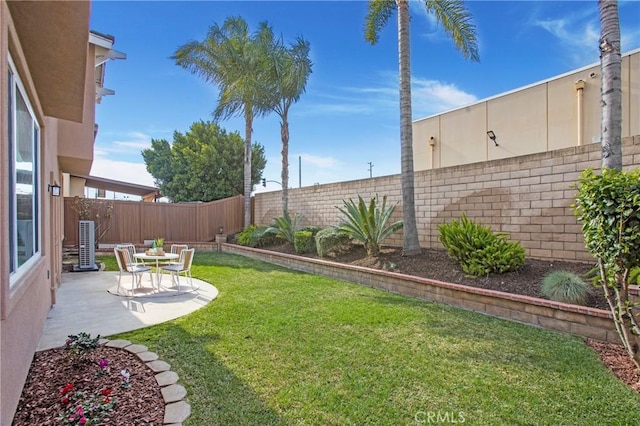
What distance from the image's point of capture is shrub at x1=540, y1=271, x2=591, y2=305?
4523mm

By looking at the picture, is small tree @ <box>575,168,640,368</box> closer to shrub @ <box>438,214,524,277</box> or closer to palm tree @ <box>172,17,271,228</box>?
shrub @ <box>438,214,524,277</box>

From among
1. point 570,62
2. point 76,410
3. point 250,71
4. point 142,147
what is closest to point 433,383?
point 76,410

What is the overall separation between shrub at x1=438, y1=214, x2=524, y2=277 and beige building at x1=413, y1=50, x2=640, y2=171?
6698 mm

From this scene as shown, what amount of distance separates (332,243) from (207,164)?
15302mm

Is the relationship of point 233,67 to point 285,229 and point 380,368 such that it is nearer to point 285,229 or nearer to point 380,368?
point 285,229

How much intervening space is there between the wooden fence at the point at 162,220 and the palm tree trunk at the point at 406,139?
1176cm

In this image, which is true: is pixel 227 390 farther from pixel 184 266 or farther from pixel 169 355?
pixel 184 266

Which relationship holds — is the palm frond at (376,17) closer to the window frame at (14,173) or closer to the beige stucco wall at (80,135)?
the beige stucco wall at (80,135)

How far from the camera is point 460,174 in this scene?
803cm

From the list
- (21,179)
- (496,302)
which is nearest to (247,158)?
(21,179)

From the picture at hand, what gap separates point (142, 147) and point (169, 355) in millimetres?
28102

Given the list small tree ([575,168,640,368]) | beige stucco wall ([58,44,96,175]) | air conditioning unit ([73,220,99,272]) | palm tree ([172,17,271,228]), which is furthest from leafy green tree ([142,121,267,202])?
small tree ([575,168,640,368])

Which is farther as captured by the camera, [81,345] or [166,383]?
[81,345]

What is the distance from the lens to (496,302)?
204 inches
